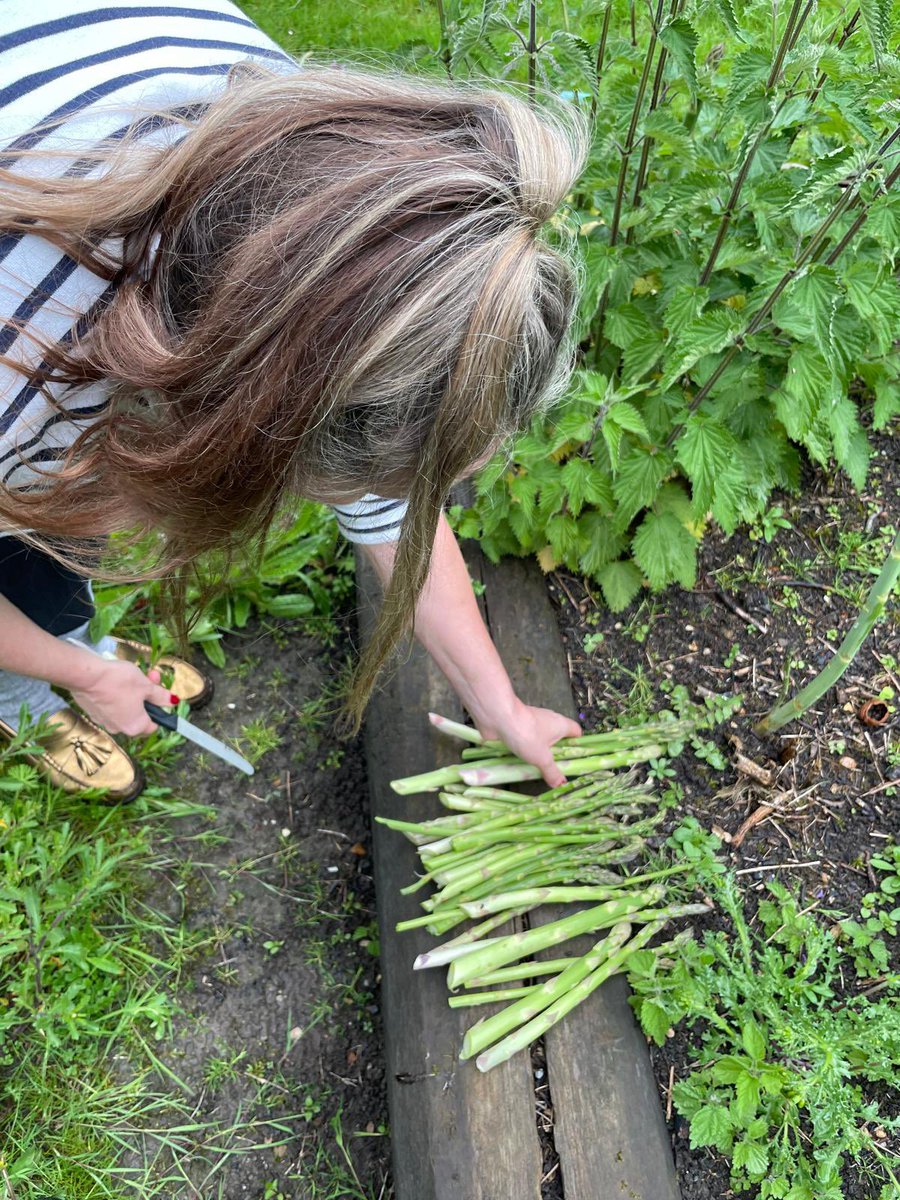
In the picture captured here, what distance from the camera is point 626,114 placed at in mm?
2166

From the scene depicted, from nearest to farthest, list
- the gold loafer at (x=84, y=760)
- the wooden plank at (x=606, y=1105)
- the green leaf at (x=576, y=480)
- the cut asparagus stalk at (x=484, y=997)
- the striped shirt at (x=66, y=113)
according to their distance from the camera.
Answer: the striped shirt at (x=66, y=113) → the wooden plank at (x=606, y=1105) → the cut asparagus stalk at (x=484, y=997) → the green leaf at (x=576, y=480) → the gold loafer at (x=84, y=760)

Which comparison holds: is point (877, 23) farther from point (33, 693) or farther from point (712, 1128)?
point (33, 693)

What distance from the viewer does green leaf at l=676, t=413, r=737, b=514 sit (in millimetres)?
2117

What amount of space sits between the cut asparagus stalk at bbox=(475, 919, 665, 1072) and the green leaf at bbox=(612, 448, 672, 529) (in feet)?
3.61

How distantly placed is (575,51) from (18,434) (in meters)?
1.43

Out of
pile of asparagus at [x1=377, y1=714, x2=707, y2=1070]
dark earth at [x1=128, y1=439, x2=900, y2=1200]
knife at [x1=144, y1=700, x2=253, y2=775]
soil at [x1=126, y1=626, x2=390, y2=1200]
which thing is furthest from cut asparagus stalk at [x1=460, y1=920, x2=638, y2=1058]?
knife at [x1=144, y1=700, x2=253, y2=775]

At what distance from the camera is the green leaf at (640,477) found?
90.0 inches

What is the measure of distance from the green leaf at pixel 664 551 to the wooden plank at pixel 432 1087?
77cm

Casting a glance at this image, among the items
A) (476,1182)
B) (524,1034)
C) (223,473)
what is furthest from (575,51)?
(476,1182)

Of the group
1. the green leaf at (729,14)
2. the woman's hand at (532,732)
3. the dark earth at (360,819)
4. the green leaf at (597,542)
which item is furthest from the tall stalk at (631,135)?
the woman's hand at (532,732)

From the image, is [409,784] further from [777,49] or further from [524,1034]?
[777,49]

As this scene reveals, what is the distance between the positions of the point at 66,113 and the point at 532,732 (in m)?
1.64

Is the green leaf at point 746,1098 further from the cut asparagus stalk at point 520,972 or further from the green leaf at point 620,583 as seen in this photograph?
the green leaf at point 620,583

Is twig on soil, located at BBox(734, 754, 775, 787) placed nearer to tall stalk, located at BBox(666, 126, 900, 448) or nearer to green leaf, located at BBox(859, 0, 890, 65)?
tall stalk, located at BBox(666, 126, 900, 448)
